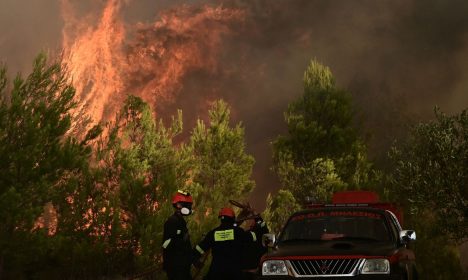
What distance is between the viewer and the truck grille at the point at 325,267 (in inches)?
281

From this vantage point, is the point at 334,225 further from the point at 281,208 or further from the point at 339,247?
the point at 281,208

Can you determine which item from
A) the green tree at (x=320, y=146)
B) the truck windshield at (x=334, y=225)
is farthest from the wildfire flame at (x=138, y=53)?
the truck windshield at (x=334, y=225)

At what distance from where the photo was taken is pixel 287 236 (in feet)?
28.7

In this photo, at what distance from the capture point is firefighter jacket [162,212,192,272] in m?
9.18

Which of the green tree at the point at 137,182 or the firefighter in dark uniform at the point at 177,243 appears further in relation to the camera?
the green tree at the point at 137,182

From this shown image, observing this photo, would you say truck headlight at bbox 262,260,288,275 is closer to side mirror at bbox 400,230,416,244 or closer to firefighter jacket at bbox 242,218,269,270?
side mirror at bbox 400,230,416,244

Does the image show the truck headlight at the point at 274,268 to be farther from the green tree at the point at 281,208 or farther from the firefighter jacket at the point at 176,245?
the green tree at the point at 281,208

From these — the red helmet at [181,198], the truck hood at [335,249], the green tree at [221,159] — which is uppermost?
the green tree at [221,159]

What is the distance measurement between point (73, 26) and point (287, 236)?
215 ft

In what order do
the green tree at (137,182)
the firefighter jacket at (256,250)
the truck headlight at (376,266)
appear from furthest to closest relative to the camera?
the green tree at (137,182)
the firefighter jacket at (256,250)
the truck headlight at (376,266)

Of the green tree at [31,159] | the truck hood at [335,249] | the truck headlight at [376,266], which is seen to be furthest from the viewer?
the green tree at [31,159]

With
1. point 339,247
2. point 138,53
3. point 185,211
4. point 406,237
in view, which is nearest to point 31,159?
point 185,211

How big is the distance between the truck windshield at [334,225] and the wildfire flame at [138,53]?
4282 centimetres

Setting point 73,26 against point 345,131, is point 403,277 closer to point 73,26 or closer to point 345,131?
point 345,131
